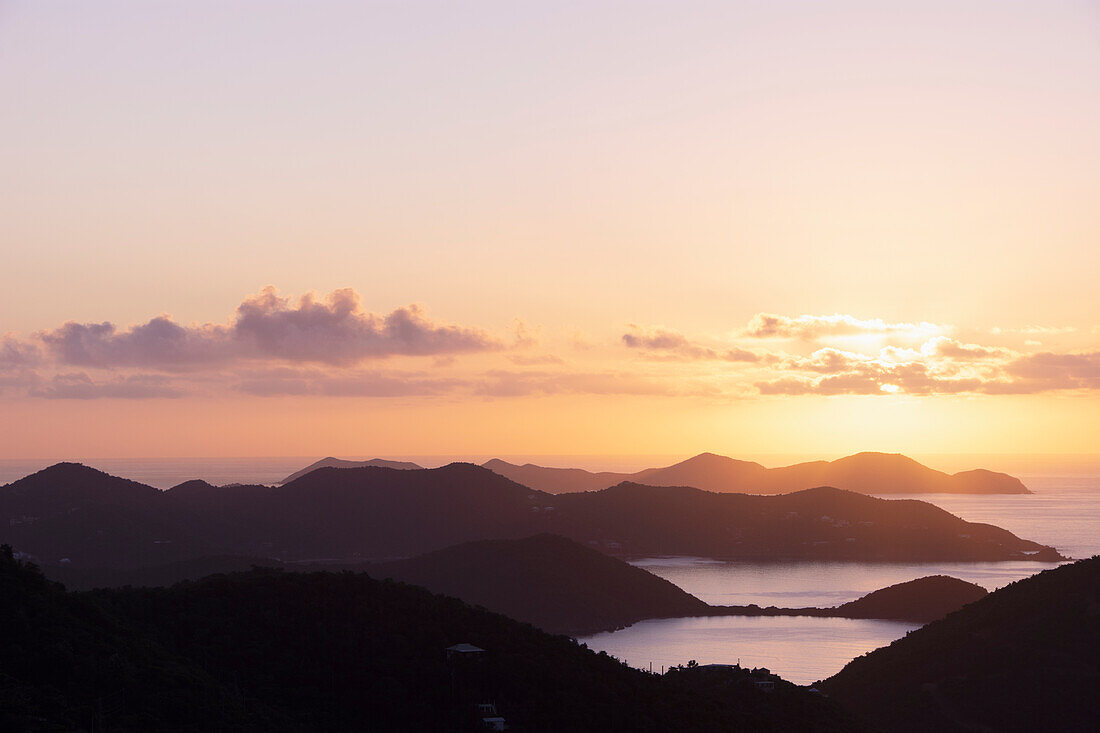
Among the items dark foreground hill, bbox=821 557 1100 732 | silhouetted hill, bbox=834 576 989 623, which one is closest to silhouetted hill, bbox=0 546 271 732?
dark foreground hill, bbox=821 557 1100 732

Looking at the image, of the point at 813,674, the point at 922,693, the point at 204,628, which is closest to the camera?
the point at 204,628

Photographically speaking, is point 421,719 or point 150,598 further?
point 150,598

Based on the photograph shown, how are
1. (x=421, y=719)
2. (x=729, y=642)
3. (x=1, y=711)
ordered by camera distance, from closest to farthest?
(x=1, y=711), (x=421, y=719), (x=729, y=642)

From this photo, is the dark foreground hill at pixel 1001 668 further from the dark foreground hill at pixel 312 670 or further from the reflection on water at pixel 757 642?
the reflection on water at pixel 757 642

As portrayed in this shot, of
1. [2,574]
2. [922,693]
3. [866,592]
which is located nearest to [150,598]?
[2,574]

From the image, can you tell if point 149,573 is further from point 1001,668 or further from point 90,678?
point 1001,668

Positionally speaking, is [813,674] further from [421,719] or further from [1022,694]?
[421,719]

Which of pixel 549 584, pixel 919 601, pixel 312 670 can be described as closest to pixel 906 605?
pixel 919 601
